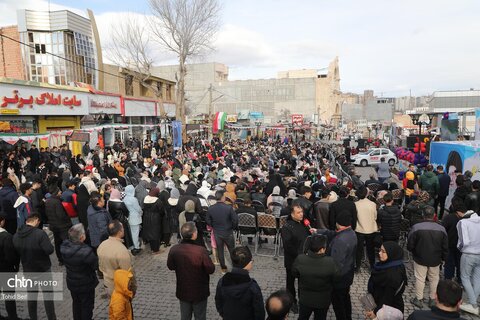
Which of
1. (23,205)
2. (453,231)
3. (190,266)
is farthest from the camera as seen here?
(23,205)

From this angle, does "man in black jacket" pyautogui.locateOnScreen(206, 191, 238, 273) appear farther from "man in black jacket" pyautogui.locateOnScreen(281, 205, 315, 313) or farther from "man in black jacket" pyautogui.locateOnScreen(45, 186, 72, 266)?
"man in black jacket" pyautogui.locateOnScreen(45, 186, 72, 266)

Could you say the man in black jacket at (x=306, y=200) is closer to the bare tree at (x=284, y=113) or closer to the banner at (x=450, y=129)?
the banner at (x=450, y=129)

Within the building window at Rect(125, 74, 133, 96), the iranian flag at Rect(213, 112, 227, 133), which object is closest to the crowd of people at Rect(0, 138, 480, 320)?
the building window at Rect(125, 74, 133, 96)

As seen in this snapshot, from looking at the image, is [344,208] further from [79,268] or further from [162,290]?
[79,268]

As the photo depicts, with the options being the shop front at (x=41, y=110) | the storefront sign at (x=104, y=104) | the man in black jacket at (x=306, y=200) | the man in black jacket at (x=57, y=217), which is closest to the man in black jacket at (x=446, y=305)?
the man in black jacket at (x=306, y=200)

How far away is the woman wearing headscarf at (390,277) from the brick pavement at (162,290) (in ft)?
5.13

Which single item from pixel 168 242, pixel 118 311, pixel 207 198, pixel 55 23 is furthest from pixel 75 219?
pixel 55 23

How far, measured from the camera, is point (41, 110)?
18312mm

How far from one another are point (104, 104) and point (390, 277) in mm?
24758

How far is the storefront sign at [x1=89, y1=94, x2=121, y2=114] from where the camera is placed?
75.7 feet

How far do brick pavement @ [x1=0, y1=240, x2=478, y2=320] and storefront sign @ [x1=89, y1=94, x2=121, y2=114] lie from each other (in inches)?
697

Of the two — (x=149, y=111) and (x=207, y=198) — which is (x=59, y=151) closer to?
(x=207, y=198)

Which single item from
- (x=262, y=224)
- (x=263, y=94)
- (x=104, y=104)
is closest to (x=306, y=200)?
(x=262, y=224)

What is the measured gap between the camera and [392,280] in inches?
142
